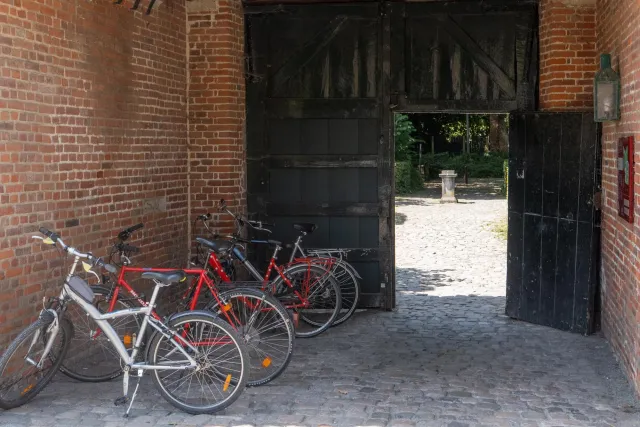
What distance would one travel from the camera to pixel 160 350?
5.50m

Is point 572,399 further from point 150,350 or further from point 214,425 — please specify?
point 150,350

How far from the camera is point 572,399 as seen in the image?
5.93 m

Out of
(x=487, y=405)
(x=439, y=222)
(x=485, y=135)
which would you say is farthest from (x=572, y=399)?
(x=485, y=135)

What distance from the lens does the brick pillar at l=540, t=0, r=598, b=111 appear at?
8398mm

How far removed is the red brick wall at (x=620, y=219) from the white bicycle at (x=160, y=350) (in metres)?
2.91

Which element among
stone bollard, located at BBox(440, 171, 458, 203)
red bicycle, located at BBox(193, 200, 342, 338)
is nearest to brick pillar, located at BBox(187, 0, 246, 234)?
red bicycle, located at BBox(193, 200, 342, 338)

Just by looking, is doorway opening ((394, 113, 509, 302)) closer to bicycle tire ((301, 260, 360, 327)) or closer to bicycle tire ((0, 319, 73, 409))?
bicycle tire ((301, 260, 360, 327))

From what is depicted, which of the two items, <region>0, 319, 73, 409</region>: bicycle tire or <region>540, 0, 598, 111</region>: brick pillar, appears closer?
<region>0, 319, 73, 409</region>: bicycle tire

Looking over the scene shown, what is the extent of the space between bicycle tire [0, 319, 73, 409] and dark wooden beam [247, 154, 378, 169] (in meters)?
3.98

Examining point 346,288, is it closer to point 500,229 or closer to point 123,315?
point 123,315

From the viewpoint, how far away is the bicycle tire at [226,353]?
5.45 m

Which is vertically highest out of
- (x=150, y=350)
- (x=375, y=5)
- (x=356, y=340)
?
(x=375, y=5)

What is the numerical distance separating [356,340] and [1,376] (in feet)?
11.7

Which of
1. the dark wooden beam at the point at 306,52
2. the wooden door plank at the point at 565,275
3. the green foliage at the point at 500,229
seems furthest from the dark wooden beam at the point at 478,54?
the green foliage at the point at 500,229
